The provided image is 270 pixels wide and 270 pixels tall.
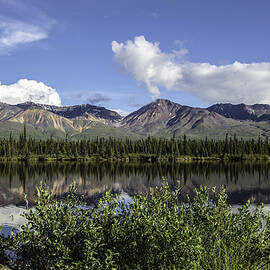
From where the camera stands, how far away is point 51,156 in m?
199

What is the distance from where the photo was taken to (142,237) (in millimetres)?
11633

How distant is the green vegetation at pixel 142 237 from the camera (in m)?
10.5

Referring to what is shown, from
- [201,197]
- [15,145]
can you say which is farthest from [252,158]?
[201,197]

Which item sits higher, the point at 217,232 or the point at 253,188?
the point at 217,232

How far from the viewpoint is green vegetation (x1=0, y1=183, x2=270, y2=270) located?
10.5m

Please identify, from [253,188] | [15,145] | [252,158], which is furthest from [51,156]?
[253,188]

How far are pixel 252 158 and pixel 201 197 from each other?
662 feet

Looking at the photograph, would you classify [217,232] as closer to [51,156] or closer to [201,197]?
[201,197]

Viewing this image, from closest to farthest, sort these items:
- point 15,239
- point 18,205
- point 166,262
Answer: point 166,262 < point 15,239 < point 18,205

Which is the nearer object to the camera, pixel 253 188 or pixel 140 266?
pixel 140 266

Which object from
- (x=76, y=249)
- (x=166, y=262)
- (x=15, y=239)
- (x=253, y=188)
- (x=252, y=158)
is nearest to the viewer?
(x=166, y=262)

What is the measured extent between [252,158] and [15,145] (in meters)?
173

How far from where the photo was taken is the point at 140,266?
11492 millimetres

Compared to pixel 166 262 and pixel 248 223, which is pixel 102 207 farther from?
pixel 248 223
